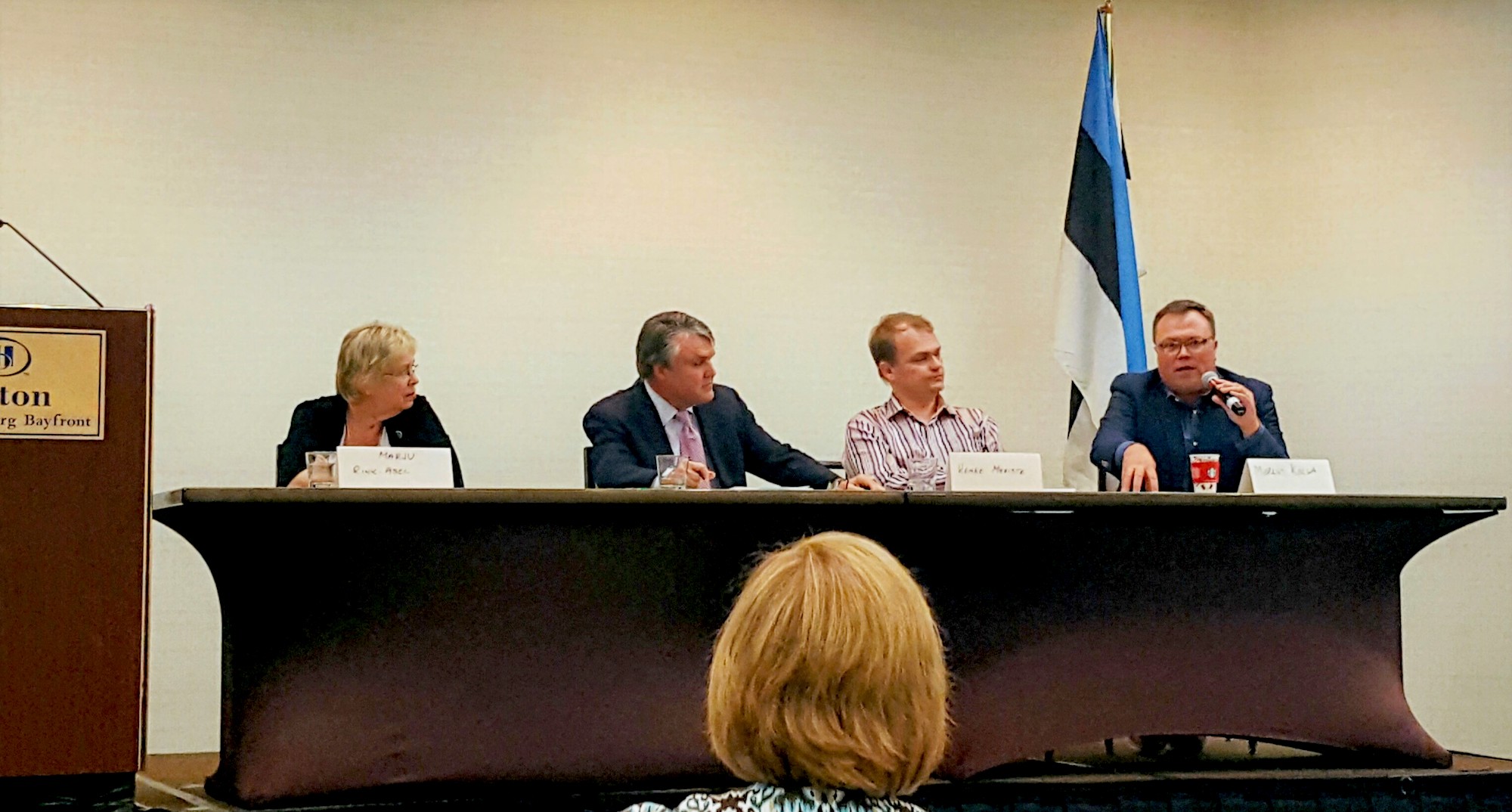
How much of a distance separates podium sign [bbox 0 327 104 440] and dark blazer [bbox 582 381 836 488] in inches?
53.9

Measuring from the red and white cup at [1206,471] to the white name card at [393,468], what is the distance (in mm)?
1564

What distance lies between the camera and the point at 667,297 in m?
4.77

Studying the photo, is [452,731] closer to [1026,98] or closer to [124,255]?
[124,255]

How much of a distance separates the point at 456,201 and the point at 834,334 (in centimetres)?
125

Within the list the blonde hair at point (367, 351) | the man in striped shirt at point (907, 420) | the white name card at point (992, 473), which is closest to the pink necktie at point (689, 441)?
the man in striped shirt at point (907, 420)

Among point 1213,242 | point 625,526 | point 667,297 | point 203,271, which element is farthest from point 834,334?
point 625,526

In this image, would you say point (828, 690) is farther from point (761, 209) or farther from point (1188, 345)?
point (761, 209)

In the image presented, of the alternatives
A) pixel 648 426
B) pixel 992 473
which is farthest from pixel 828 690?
pixel 648 426

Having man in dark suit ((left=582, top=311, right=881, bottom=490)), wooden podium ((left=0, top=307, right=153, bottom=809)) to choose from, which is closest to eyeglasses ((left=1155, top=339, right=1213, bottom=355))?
man in dark suit ((left=582, top=311, right=881, bottom=490))

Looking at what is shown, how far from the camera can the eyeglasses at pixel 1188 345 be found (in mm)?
3795

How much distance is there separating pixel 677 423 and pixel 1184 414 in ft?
4.17

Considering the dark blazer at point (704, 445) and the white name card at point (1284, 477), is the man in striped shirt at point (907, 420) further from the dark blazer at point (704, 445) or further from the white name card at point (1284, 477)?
the white name card at point (1284, 477)

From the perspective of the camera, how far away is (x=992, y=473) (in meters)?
2.98

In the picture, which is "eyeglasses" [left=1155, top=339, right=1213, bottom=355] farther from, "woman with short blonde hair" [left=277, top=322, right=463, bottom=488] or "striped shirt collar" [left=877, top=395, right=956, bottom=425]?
"woman with short blonde hair" [left=277, top=322, right=463, bottom=488]
